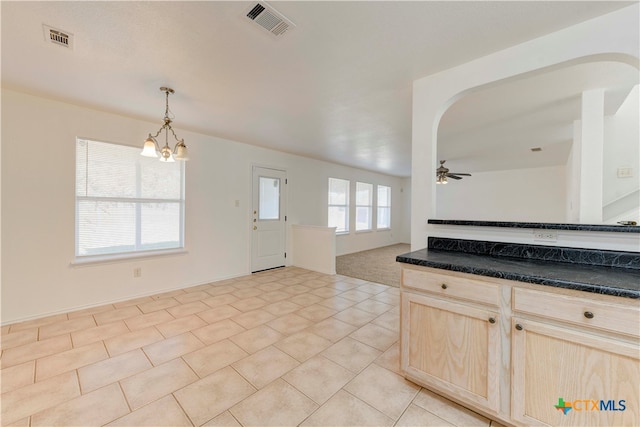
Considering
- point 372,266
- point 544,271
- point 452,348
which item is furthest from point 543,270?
point 372,266

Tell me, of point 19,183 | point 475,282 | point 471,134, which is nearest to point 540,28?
point 475,282

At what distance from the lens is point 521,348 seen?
1.36 m

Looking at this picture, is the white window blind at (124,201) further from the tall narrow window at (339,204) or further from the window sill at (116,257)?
the tall narrow window at (339,204)

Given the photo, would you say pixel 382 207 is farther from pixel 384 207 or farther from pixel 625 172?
pixel 625 172

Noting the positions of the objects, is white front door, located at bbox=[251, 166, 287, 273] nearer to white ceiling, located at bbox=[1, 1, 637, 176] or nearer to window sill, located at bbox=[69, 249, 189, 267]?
window sill, located at bbox=[69, 249, 189, 267]

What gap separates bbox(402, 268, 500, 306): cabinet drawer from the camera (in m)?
1.46

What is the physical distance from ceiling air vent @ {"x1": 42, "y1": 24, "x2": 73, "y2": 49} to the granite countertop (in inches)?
106

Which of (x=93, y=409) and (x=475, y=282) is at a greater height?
(x=475, y=282)

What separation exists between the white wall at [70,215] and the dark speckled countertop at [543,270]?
11.2ft

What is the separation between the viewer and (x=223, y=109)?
Result: 3029 millimetres

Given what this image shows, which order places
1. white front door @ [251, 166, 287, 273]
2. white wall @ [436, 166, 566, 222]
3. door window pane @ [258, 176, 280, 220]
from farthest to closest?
white wall @ [436, 166, 566, 222] < door window pane @ [258, 176, 280, 220] < white front door @ [251, 166, 287, 273]

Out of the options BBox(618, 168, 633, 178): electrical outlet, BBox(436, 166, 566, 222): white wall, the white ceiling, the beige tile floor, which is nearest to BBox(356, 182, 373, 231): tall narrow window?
BBox(436, 166, 566, 222): white wall

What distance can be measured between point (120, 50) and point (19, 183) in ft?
6.81

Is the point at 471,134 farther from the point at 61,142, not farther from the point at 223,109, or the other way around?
the point at 61,142
